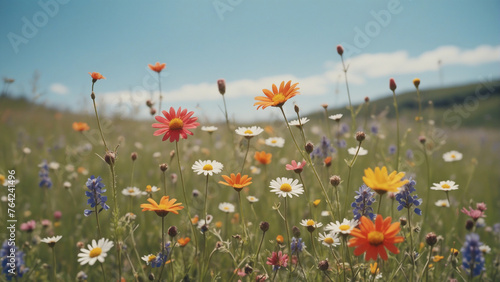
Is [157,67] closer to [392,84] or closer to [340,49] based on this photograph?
[340,49]

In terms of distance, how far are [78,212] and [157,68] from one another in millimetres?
1680

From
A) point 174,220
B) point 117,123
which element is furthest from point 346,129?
point 117,123

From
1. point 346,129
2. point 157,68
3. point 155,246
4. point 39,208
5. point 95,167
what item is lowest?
point 155,246

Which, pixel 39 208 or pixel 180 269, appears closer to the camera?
pixel 180 269

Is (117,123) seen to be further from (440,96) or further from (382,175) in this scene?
(440,96)

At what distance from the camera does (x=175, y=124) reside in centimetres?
139

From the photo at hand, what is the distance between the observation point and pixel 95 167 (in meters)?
3.83

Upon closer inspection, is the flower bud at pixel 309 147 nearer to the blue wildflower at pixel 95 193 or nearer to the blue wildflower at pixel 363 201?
the blue wildflower at pixel 363 201

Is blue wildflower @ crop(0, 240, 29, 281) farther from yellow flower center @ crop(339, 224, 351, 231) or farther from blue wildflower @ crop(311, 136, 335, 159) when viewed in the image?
blue wildflower @ crop(311, 136, 335, 159)

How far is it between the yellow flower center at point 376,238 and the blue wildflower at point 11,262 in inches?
68.0

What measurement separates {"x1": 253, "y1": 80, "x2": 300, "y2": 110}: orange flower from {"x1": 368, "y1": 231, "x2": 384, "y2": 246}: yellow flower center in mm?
598

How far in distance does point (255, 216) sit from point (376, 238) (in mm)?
782

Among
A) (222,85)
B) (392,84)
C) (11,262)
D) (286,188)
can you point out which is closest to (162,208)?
(286,188)

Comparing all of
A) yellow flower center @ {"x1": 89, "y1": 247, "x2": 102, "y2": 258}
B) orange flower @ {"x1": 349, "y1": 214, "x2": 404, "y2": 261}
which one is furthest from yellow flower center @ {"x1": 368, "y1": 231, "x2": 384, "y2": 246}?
yellow flower center @ {"x1": 89, "y1": 247, "x2": 102, "y2": 258}
